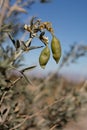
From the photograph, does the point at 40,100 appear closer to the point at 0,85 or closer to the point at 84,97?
the point at 84,97

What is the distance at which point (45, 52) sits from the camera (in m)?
0.73

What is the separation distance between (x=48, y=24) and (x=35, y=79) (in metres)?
1.99

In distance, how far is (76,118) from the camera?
194 cm

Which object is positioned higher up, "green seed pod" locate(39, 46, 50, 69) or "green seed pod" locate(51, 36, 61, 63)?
"green seed pod" locate(51, 36, 61, 63)

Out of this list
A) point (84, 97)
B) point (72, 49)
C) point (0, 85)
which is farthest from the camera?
point (72, 49)

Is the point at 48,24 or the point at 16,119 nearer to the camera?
the point at 48,24

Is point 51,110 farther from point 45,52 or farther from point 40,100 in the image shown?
point 45,52

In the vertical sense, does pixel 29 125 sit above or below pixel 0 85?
below

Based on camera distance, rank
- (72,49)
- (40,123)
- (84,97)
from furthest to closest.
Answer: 1. (72,49)
2. (84,97)
3. (40,123)

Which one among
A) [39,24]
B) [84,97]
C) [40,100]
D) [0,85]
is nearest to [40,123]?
[84,97]

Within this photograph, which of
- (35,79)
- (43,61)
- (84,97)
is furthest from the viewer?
(35,79)

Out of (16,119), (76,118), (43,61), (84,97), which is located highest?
(43,61)

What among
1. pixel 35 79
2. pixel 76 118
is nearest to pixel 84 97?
pixel 76 118

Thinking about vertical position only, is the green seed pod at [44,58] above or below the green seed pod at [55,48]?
below
